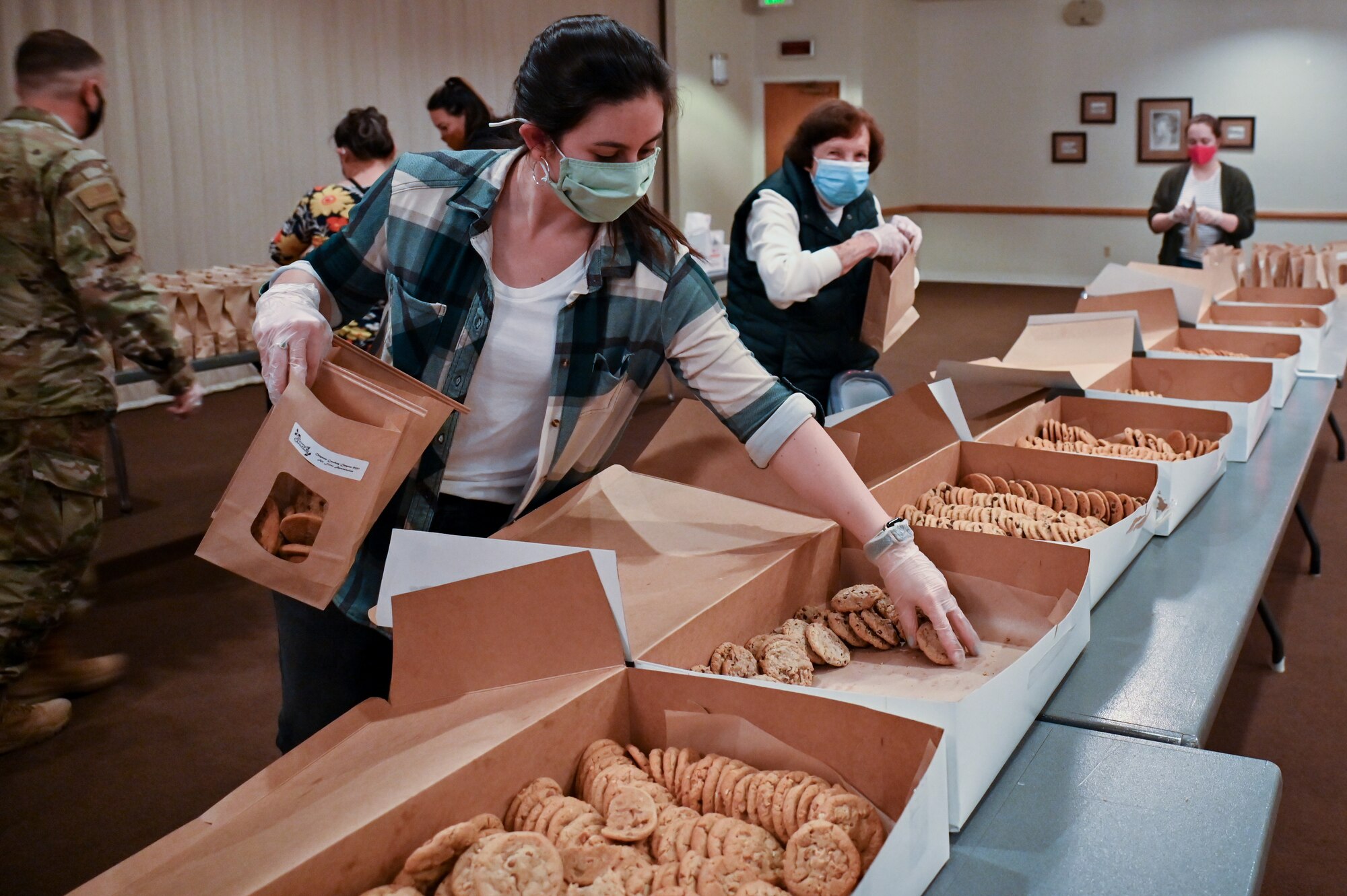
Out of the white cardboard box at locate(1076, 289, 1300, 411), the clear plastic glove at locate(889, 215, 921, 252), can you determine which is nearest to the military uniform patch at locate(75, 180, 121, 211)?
Result: the clear plastic glove at locate(889, 215, 921, 252)

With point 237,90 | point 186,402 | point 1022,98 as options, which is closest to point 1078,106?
point 1022,98

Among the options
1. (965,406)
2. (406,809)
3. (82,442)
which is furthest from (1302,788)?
(82,442)

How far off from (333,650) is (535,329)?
1.77ft

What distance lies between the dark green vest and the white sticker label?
5.93ft

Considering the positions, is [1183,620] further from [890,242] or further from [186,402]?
[186,402]

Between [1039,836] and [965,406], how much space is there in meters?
1.55

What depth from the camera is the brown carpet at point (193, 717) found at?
94.0 inches

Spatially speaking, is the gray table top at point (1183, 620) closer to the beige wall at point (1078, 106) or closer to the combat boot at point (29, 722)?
the combat boot at point (29, 722)

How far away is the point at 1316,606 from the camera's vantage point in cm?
365

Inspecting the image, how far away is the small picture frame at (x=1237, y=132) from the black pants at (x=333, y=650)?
1214 centimetres

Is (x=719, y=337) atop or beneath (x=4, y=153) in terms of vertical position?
beneath

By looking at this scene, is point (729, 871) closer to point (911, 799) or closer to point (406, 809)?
point (911, 799)

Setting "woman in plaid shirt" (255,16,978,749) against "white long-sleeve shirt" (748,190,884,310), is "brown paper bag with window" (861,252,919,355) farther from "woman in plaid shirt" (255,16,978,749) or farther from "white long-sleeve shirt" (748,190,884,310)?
"woman in plaid shirt" (255,16,978,749)

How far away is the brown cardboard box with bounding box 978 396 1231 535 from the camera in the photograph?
6.22ft
